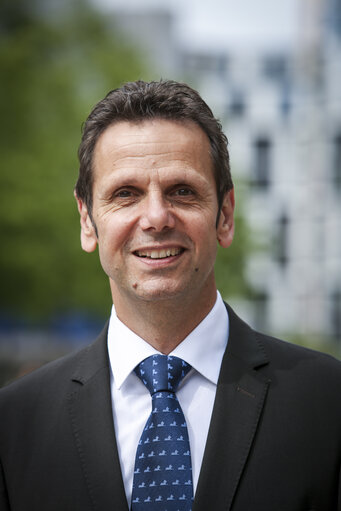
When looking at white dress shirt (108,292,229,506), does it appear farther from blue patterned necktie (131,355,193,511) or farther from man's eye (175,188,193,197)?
man's eye (175,188,193,197)

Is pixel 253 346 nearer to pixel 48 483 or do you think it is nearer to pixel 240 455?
pixel 240 455

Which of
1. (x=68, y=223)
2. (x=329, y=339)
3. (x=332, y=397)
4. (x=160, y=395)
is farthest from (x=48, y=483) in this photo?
(x=329, y=339)

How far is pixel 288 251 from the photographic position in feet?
91.2

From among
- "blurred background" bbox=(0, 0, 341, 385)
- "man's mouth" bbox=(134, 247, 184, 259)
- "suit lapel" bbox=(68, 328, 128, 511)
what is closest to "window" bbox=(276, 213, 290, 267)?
"blurred background" bbox=(0, 0, 341, 385)

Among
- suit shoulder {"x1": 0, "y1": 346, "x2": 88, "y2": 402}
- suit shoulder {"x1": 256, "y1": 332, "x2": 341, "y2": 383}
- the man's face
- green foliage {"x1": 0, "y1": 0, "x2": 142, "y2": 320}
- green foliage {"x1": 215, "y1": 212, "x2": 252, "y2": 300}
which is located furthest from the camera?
green foliage {"x1": 215, "y1": 212, "x2": 252, "y2": 300}

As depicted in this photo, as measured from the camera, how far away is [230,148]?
1057 inches

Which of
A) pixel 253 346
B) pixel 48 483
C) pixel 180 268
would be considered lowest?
pixel 48 483

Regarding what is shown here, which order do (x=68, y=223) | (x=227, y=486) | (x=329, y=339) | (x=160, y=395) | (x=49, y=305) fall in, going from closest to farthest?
(x=227, y=486) → (x=160, y=395) → (x=68, y=223) → (x=49, y=305) → (x=329, y=339)

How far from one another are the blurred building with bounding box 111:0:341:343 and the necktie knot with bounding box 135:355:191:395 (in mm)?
23409

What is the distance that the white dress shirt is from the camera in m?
2.52

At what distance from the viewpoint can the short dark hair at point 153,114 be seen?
2.61 m

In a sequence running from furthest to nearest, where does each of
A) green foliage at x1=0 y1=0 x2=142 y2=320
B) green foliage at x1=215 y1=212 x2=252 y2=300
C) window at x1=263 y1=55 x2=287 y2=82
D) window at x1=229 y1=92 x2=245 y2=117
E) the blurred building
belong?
window at x1=229 y1=92 x2=245 y2=117
window at x1=263 y1=55 x2=287 y2=82
the blurred building
green foliage at x1=215 y1=212 x2=252 y2=300
green foliage at x1=0 y1=0 x2=142 y2=320

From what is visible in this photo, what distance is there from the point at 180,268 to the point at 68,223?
42.7 ft

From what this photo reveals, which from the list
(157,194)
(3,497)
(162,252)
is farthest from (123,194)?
(3,497)
